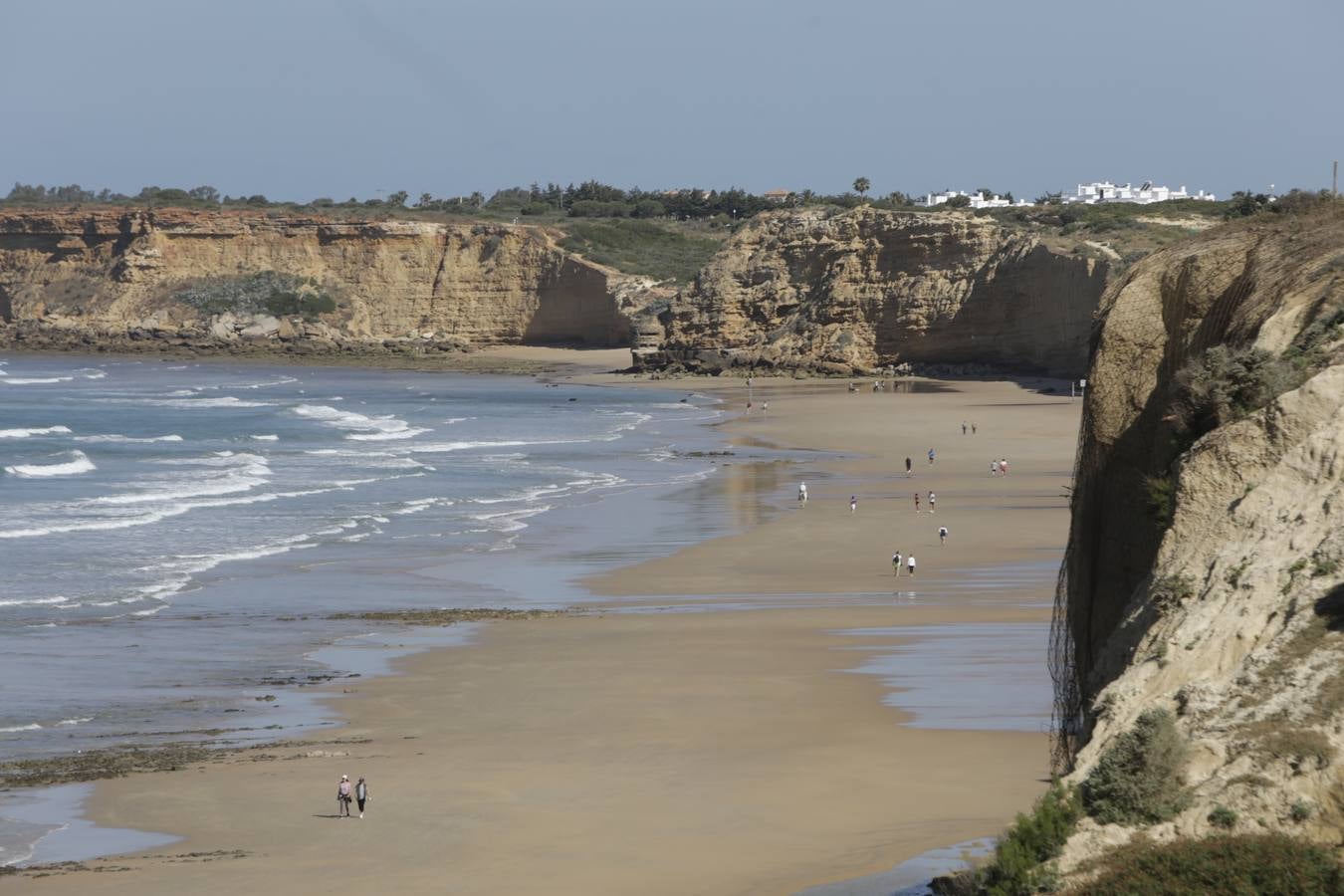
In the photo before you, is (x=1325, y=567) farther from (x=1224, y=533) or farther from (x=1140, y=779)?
(x=1140, y=779)

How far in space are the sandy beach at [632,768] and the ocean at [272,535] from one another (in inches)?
63.4

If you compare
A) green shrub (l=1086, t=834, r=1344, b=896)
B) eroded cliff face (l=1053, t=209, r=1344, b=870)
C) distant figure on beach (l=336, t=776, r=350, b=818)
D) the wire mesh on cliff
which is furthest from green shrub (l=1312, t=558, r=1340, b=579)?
distant figure on beach (l=336, t=776, r=350, b=818)

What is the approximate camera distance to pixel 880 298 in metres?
90.8

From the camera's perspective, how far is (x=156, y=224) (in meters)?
124

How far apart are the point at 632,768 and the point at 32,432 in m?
48.6

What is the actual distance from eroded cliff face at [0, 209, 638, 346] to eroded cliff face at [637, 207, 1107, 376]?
646 inches

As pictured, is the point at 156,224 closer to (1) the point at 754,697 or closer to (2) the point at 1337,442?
(1) the point at 754,697

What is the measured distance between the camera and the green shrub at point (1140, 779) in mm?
8234

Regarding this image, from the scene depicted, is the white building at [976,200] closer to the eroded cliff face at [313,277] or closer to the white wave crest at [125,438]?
the eroded cliff face at [313,277]

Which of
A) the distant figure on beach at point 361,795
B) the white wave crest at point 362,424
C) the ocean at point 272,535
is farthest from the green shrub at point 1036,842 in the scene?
the white wave crest at point 362,424

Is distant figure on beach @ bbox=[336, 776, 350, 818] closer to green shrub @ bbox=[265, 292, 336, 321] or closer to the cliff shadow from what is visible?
the cliff shadow

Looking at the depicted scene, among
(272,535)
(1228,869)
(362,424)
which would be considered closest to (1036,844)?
(1228,869)

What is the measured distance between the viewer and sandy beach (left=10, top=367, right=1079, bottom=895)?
14219mm

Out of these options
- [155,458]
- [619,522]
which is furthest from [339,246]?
[619,522]
